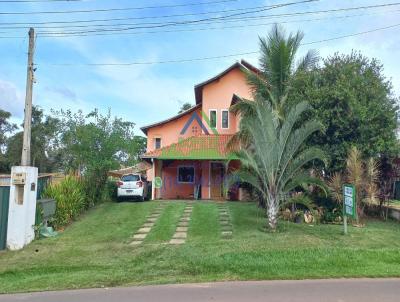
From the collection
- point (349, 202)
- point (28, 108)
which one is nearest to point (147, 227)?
point (28, 108)

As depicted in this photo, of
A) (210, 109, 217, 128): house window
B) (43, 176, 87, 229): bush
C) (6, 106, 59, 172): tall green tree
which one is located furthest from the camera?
(6, 106, 59, 172): tall green tree

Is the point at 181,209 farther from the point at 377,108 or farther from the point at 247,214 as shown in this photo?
the point at 377,108

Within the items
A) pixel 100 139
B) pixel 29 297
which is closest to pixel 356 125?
pixel 29 297

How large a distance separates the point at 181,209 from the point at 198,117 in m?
10.1

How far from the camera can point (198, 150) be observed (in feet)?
73.9

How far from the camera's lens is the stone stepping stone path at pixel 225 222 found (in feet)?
41.0

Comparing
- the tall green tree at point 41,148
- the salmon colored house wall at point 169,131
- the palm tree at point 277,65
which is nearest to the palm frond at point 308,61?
the palm tree at point 277,65

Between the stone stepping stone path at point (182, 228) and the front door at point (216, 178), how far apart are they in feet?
20.2

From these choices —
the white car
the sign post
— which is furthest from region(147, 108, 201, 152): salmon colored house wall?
the sign post

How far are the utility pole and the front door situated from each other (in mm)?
12705

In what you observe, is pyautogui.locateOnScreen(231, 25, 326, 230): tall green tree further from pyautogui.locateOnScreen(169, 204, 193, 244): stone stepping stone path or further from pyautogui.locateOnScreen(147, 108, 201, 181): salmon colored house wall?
pyautogui.locateOnScreen(147, 108, 201, 181): salmon colored house wall

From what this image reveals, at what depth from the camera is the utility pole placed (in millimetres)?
12195

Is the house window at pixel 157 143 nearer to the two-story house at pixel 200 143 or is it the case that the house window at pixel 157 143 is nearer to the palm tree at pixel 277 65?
the two-story house at pixel 200 143

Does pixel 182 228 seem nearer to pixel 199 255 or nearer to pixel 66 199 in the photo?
pixel 199 255
